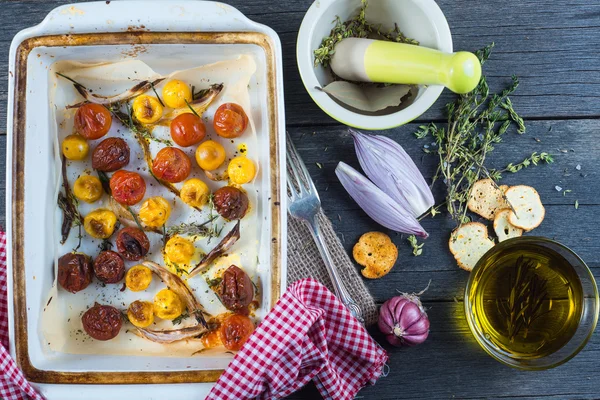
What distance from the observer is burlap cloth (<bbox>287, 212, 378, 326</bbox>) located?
168 cm

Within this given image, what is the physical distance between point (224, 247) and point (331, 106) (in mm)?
486

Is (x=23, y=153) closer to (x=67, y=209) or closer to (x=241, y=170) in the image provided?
(x=67, y=209)

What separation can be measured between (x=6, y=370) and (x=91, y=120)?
0.66 meters

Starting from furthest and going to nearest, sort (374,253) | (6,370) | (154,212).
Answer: (374,253) < (154,212) < (6,370)

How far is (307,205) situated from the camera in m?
1.64

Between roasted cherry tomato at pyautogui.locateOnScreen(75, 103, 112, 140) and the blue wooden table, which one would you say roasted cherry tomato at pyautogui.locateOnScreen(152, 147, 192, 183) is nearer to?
roasted cherry tomato at pyautogui.locateOnScreen(75, 103, 112, 140)

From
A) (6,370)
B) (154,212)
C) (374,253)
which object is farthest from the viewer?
(374,253)

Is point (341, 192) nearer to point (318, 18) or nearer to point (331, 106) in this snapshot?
point (331, 106)

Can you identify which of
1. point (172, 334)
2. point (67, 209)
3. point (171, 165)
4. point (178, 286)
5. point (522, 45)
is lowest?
point (172, 334)

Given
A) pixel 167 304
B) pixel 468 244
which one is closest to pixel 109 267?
pixel 167 304

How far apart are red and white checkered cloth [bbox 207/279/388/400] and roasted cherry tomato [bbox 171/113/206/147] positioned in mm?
470

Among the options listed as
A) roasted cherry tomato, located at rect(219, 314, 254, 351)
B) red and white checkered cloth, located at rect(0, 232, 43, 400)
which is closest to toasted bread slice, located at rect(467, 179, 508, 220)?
roasted cherry tomato, located at rect(219, 314, 254, 351)

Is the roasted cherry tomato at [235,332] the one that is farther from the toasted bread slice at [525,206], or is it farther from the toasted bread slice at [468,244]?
the toasted bread slice at [525,206]

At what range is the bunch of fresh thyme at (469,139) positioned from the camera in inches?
65.1
